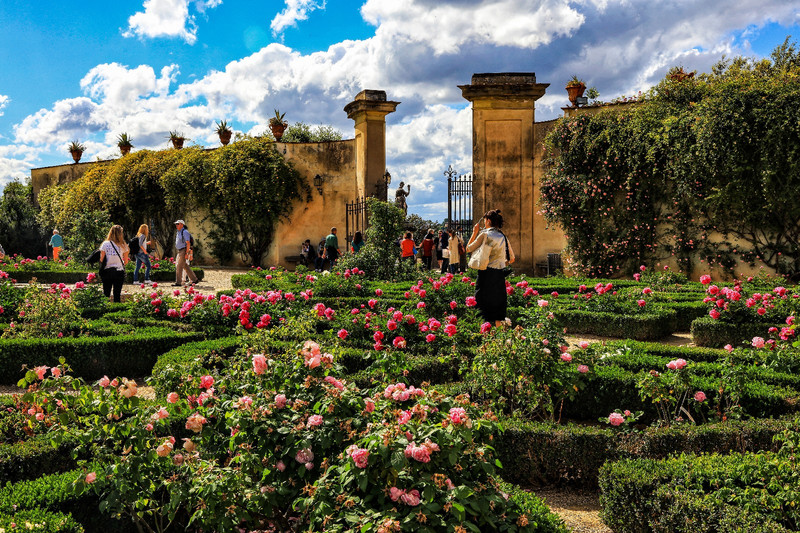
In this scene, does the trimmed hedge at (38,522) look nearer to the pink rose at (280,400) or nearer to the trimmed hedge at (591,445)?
the pink rose at (280,400)

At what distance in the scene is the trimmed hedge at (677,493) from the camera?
2.85 meters

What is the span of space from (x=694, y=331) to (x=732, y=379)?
11.4 feet

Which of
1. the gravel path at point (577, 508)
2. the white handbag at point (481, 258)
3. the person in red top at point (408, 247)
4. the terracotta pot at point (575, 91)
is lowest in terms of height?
the gravel path at point (577, 508)

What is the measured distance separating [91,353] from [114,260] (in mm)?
3487

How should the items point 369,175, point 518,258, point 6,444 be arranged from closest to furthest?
1. point 6,444
2. point 518,258
3. point 369,175

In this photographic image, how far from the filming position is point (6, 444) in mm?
3834

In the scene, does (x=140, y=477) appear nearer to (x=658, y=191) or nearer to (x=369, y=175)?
(x=658, y=191)

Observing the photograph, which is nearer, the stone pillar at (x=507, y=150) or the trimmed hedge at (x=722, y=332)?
the trimmed hedge at (x=722, y=332)

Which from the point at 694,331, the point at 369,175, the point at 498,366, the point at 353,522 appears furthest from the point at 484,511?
the point at 369,175

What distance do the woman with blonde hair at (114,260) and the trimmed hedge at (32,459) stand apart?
612cm

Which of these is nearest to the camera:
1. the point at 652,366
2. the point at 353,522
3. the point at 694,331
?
the point at 353,522

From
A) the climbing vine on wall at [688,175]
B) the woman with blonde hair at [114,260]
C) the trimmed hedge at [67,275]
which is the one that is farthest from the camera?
the trimmed hedge at [67,275]

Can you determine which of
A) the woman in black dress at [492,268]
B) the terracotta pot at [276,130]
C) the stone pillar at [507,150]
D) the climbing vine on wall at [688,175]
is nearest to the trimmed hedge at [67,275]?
the stone pillar at [507,150]

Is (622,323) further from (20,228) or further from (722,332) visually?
(20,228)
